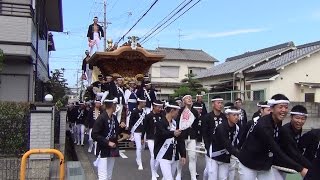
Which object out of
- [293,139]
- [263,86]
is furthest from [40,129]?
[263,86]

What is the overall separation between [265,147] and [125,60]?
41.1 feet

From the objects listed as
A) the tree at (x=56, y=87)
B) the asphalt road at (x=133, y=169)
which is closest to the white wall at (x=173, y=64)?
the tree at (x=56, y=87)

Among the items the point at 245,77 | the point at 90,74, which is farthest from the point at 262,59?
the point at 90,74

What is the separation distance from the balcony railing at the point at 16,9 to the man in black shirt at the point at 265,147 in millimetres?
12163

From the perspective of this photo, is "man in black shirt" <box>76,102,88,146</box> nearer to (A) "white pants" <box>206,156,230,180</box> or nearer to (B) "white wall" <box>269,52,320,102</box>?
(A) "white pants" <box>206,156,230,180</box>

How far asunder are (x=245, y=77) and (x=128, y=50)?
14.7 metres

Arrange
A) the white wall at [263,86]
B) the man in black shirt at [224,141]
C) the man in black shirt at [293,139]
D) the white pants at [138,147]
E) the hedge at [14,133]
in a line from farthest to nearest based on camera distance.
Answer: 1. the white wall at [263,86]
2. the white pants at [138,147]
3. the hedge at [14,133]
4. the man in black shirt at [224,141]
5. the man in black shirt at [293,139]

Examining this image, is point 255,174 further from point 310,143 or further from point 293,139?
point 310,143

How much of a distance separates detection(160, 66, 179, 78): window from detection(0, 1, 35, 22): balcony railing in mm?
34394

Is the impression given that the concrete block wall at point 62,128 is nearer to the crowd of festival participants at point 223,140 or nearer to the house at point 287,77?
the crowd of festival participants at point 223,140

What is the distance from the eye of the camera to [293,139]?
6.26 meters

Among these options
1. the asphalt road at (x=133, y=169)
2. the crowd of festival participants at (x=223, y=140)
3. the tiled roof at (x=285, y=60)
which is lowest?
the asphalt road at (x=133, y=169)

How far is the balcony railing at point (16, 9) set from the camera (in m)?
16.3

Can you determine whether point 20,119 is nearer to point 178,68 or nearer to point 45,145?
point 45,145
